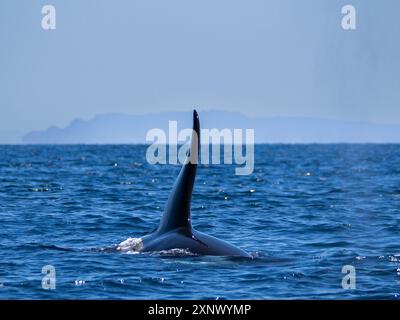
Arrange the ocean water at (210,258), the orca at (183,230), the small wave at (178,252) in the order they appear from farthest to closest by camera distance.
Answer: the small wave at (178,252), the orca at (183,230), the ocean water at (210,258)

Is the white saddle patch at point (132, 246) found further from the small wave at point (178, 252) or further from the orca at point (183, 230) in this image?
the small wave at point (178, 252)

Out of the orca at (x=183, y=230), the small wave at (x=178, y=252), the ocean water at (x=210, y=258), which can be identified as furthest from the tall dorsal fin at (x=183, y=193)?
the ocean water at (x=210, y=258)

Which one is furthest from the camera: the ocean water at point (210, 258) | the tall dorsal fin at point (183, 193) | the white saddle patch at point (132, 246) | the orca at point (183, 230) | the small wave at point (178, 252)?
the white saddle patch at point (132, 246)

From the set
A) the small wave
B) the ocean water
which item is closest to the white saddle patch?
the ocean water

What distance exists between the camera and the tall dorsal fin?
1410 cm

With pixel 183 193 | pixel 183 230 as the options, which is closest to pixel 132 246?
pixel 183 230

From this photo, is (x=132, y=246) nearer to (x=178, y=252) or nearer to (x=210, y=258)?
(x=178, y=252)

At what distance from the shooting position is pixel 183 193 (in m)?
14.8

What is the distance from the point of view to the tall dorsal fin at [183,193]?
1410 cm

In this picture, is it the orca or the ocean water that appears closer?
the ocean water

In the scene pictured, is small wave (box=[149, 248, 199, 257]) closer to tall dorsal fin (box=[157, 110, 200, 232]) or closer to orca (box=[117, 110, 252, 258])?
orca (box=[117, 110, 252, 258])
